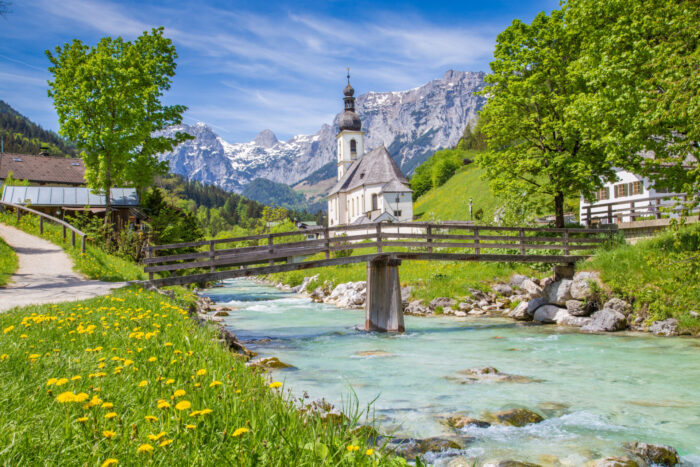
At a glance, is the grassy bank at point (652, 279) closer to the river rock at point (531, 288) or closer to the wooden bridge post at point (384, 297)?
the river rock at point (531, 288)

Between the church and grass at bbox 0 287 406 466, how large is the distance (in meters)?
71.3

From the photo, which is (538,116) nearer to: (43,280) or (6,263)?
(43,280)

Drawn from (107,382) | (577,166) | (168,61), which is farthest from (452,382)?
(168,61)

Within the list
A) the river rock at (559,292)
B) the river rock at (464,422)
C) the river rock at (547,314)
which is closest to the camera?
the river rock at (464,422)

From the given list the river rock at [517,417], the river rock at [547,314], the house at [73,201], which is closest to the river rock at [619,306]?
the river rock at [547,314]

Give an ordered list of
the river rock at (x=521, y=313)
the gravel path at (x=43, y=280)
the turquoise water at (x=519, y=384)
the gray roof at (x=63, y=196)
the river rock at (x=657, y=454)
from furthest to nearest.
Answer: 1. the gray roof at (x=63, y=196)
2. the river rock at (x=521, y=313)
3. the gravel path at (x=43, y=280)
4. the turquoise water at (x=519, y=384)
5. the river rock at (x=657, y=454)

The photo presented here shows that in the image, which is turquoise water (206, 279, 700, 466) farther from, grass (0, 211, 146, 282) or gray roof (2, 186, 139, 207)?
gray roof (2, 186, 139, 207)

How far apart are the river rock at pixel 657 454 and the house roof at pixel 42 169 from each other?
73272 millimetres

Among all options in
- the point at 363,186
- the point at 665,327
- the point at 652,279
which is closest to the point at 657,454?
the point at 665,327

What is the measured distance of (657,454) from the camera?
652cm

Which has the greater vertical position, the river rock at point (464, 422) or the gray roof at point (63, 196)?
the gray roof at point (63, 196)

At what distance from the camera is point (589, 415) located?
8320 millimetres

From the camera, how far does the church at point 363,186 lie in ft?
264

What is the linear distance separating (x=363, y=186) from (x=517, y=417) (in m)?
80.5
